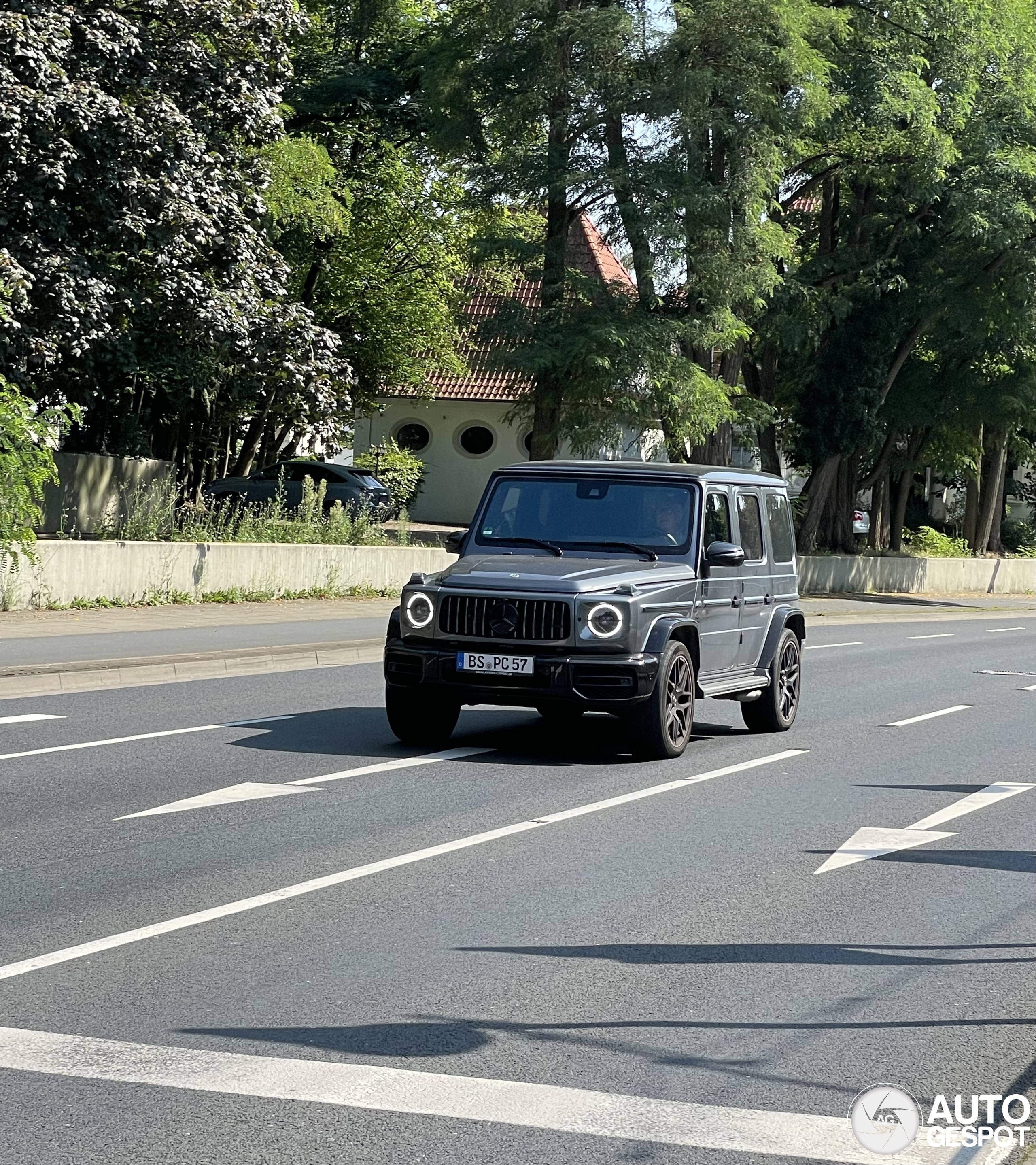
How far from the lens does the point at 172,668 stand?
1597cm

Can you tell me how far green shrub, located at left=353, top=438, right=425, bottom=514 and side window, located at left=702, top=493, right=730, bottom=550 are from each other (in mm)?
26467

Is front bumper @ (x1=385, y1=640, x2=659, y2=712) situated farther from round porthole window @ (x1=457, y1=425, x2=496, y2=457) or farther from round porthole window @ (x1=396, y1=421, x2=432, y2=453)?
round porthole window @ (x1=396, y1=421, x2=432, y2=453)

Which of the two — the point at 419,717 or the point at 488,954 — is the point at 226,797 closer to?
the point at 419,717

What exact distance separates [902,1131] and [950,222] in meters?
35.5

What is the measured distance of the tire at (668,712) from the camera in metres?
11.2

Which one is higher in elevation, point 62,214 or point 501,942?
point 62,214

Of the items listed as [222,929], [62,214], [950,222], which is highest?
[950,222]

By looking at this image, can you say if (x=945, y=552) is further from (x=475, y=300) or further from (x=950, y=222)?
(x=475, y=300)

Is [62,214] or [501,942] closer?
[501,942]

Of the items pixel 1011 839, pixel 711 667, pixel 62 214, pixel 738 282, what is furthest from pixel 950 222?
pixel 1011 839

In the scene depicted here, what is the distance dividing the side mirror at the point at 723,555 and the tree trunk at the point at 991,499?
3889 cm

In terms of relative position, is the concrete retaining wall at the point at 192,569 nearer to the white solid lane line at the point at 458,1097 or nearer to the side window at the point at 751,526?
the side window at the point at 751,526

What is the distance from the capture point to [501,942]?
6371 millimetres

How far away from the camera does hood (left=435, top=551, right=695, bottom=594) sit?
1116 centimetres
